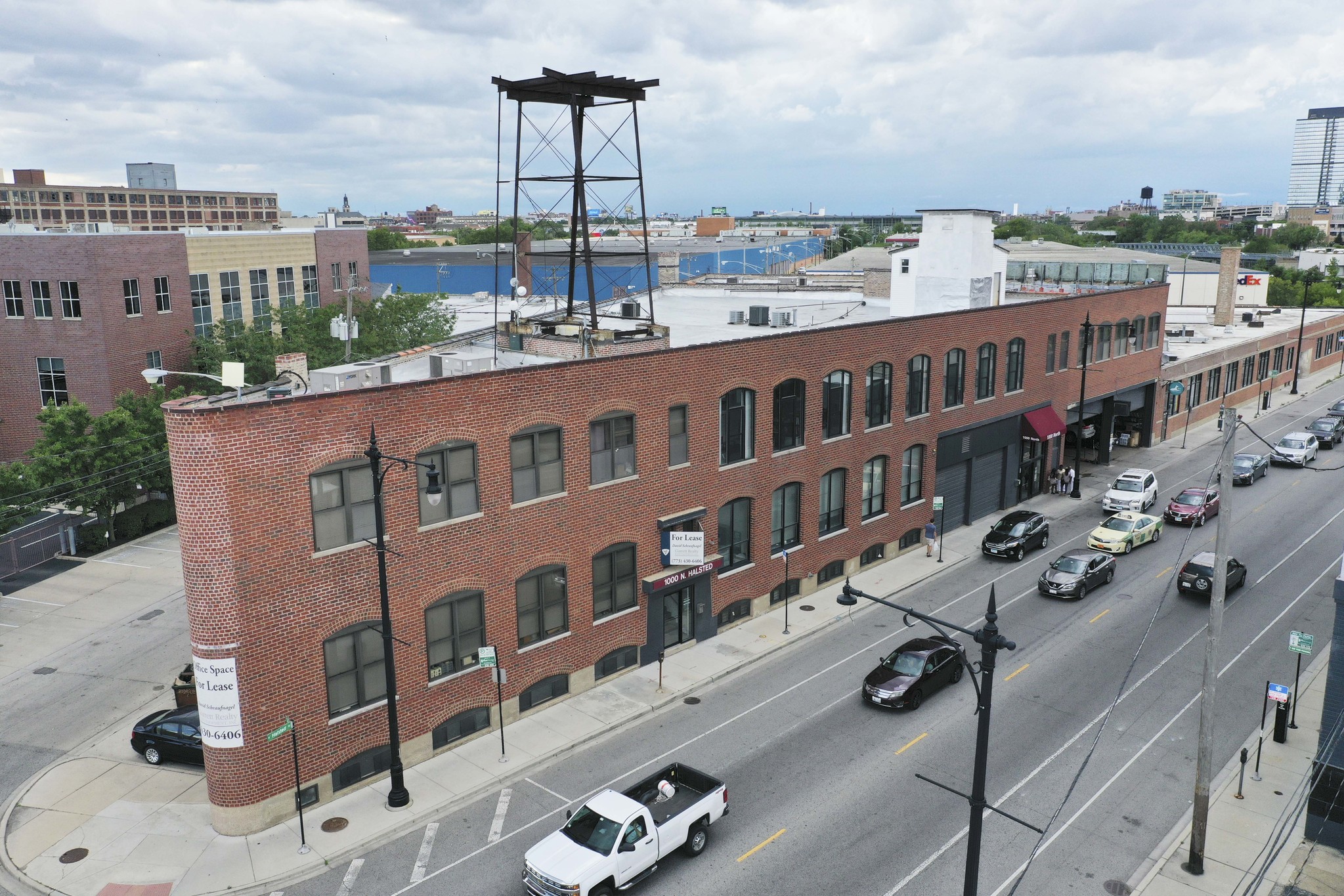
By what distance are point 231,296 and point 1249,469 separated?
5800 cm

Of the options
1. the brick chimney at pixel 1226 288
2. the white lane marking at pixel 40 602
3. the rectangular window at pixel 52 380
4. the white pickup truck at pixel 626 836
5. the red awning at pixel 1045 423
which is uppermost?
the brick chimney at pixel 1226 288

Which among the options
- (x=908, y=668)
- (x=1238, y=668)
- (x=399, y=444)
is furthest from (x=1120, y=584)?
(x=399, y=444)

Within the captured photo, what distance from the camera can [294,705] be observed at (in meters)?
21.4

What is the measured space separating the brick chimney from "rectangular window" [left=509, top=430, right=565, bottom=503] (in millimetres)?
69530

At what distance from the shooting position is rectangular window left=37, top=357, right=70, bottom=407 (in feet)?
161

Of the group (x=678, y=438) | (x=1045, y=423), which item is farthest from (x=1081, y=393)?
(x=678, y=438)

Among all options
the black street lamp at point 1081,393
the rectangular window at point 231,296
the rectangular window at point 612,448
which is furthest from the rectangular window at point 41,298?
the black street lamp at point 1081,393

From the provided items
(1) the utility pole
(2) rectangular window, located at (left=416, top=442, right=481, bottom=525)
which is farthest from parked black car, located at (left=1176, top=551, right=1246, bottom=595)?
(2) rectangular window, located at (left=416, top=442, right=481, bottom=525)

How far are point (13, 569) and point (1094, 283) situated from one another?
204 feet

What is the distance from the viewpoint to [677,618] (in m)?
30.4

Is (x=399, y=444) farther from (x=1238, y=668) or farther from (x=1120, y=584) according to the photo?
(x=1120, y=584)

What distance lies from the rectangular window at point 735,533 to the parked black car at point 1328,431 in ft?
144

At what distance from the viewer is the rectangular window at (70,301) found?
48.1 meters

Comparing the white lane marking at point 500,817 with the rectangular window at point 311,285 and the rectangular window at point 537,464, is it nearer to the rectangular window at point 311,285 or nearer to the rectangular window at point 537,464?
the rectangular window at point 537,464
